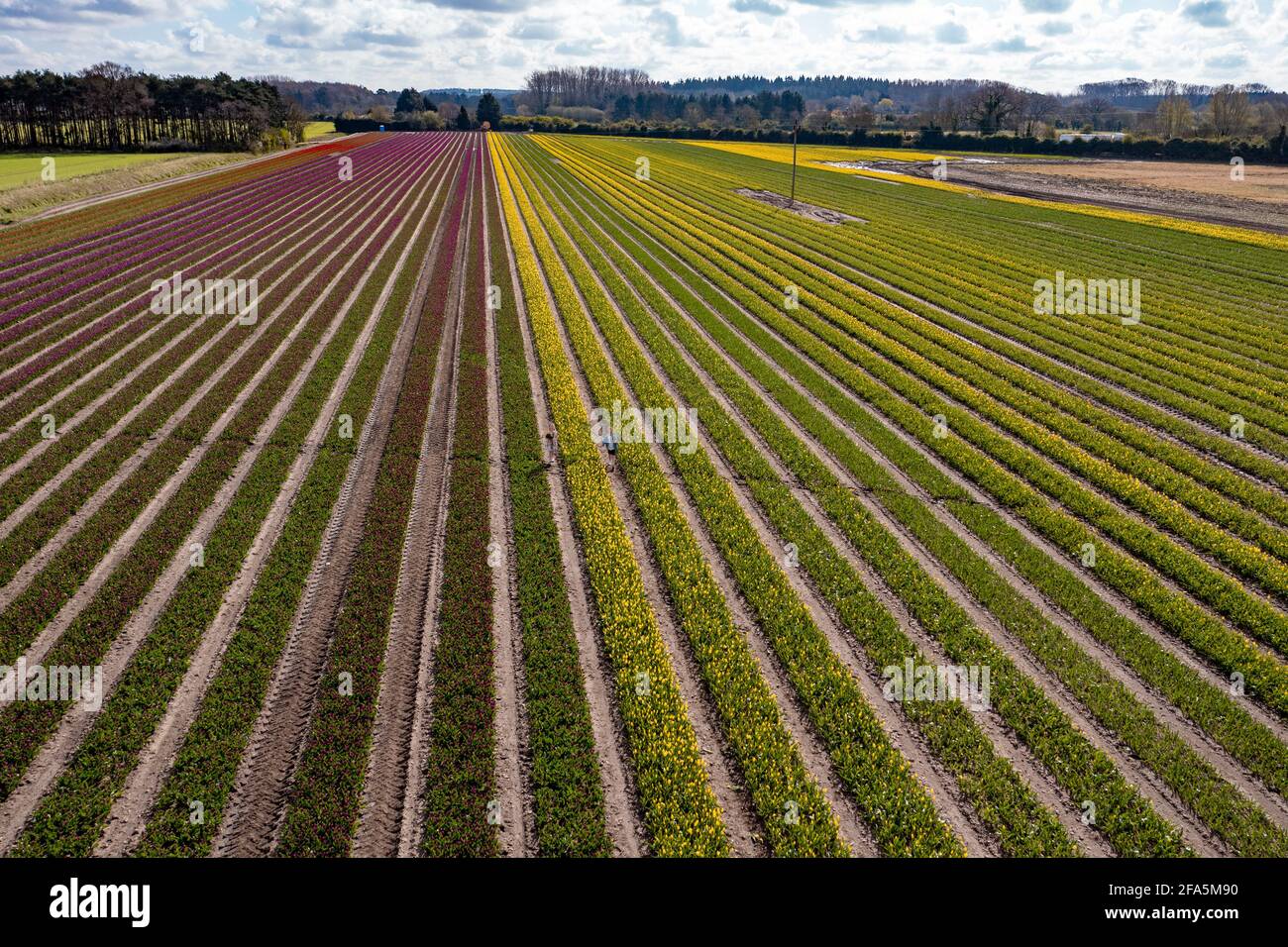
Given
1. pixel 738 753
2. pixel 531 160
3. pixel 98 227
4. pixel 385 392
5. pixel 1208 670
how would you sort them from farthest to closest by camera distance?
pixel 531 160 → pixel 98 227 → pixel 385 392 → pixel 1208 670 → pixel 738 753

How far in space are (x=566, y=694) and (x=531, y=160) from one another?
90.9m

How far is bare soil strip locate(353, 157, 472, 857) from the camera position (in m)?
8.18

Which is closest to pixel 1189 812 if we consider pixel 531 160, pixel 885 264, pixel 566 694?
pixel 566 694

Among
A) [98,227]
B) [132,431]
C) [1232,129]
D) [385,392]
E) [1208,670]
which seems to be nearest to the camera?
[1208,670]

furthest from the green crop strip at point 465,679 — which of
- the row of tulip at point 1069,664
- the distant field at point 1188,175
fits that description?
the distant field at point 1188,175

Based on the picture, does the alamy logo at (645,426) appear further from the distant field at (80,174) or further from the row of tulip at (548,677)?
the distant field at (80,174)

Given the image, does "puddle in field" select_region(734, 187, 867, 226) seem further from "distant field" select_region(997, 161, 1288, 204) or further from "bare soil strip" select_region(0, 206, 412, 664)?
"bare soil strip" select_region(0, 206, 412, 664)

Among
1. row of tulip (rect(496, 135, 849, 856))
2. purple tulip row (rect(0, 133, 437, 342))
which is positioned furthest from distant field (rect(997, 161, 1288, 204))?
purple tulip row (rect(0, 133, 437, 342))

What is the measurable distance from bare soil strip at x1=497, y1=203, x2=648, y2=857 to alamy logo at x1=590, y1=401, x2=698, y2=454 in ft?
7.38

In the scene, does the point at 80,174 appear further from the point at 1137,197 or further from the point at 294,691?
the point at 1137,197

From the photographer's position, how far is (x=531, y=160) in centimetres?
8938
